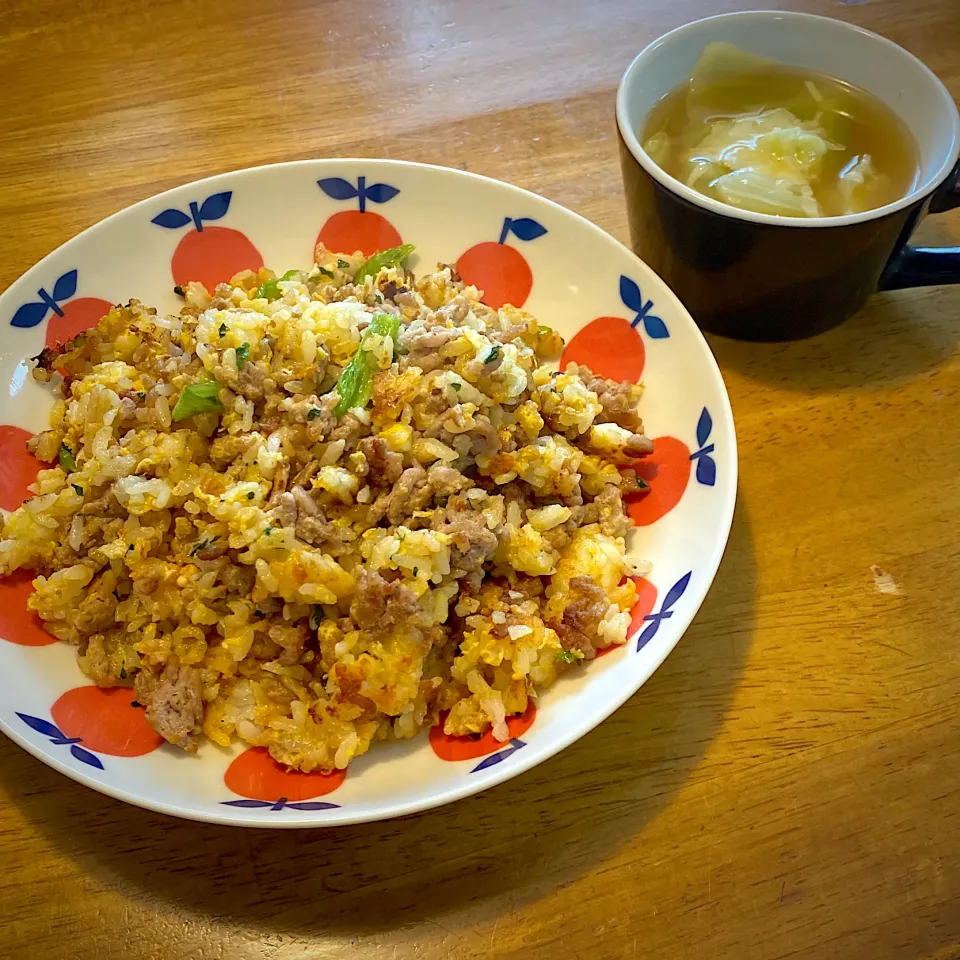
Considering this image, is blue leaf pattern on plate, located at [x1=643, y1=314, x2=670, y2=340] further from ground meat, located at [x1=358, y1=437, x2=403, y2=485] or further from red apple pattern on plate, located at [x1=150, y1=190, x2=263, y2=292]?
red apple pattern on plate, located at [x1=150, y1=190, x2=263, y2=292]

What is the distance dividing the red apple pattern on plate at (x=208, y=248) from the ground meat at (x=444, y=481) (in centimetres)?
70

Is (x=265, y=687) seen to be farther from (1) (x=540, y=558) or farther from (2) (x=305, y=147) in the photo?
(2) (x=305, y=147)

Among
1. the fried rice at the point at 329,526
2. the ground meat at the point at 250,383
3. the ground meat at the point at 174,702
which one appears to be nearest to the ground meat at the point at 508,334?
the fried rice at the point at 329,526

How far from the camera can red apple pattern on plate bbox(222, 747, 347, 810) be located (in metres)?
1.07

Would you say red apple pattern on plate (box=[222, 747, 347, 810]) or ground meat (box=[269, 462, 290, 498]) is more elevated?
ground meat (box=[269, 462, 290, 498])

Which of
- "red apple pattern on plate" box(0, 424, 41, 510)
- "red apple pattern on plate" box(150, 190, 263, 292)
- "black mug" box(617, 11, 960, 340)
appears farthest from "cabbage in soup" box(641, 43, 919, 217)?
"red apple pattern on plate" box(0, 424, 41, 510)

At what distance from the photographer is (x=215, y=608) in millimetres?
1215

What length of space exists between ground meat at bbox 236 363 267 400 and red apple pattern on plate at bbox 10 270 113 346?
45 centimetres

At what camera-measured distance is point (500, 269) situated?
1.62 meters

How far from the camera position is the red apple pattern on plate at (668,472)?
1306 mm

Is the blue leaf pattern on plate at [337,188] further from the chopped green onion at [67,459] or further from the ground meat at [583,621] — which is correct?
the ground meat at [583,621]

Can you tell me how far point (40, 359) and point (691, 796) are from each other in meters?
1.29

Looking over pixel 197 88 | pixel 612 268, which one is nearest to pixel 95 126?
pixel 197 88

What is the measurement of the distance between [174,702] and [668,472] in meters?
0.82
